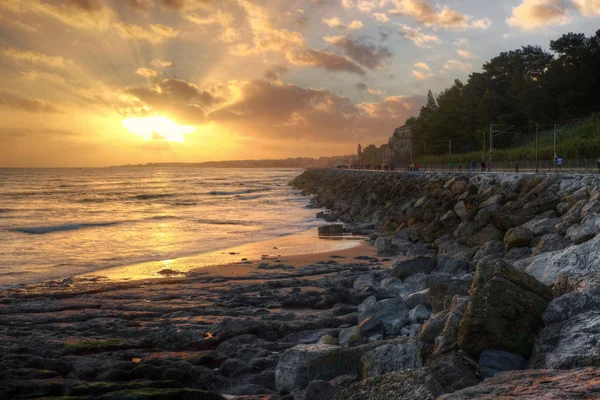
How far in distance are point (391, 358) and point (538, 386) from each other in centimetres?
246

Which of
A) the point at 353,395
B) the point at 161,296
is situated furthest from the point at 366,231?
the point at 353,395

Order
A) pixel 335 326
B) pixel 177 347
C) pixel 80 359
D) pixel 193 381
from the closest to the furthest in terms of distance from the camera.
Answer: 1. pixel 193 381
2. pixel 80 359
3. pixel 177 347
4. pixel 335 326

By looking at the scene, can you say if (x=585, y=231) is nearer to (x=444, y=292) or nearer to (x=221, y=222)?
(x=444, y=292)

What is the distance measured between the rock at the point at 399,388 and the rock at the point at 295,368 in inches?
79.1

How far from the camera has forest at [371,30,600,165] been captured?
216 feet

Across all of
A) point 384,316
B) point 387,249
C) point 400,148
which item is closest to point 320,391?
point 384,316

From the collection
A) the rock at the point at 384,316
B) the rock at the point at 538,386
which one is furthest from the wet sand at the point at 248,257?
the rock at the point at 538,386

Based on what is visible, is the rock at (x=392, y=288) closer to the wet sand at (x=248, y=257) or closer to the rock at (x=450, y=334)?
the rock at (x=450, y=334)

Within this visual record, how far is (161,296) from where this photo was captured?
14086 millimetres

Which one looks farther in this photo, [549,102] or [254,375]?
[549,102]

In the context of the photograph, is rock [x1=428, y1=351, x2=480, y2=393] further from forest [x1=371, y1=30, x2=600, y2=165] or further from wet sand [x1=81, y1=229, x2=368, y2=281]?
forest [x1=371, y1=30, x2=600, y2=165]

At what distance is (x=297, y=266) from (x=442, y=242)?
5.43 meters

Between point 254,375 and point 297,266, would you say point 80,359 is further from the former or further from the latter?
point 297,266

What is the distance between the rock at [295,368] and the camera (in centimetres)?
742
